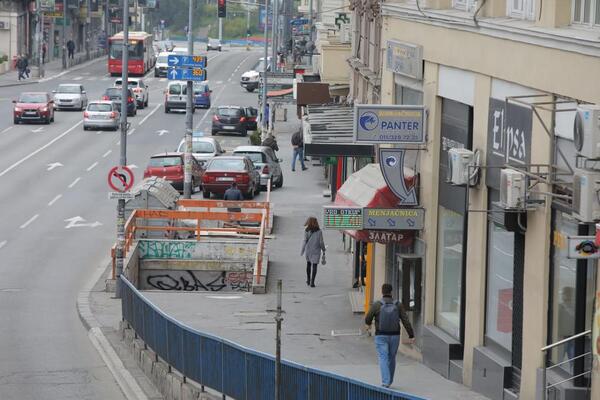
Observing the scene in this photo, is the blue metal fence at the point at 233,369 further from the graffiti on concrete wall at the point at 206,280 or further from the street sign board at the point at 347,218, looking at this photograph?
the graffiti on concrete wall at the point at 206,280

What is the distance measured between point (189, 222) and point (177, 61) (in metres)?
5.95

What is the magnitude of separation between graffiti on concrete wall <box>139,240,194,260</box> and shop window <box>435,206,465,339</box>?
1311 cm

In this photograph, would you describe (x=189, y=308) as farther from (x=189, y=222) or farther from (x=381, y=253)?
(x=189, y=222)

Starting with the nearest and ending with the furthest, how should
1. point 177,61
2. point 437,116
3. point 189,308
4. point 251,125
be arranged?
point 437,116, point 189,308, point 177,61, point 251,125

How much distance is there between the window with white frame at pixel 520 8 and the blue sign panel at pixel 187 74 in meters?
22.8

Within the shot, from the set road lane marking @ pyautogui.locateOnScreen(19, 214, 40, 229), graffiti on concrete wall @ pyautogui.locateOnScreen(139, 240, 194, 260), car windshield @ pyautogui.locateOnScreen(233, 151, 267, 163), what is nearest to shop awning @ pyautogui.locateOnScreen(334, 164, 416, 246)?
graffiti on concrete wall @ pyautogui.locateOnScreen(139, 240, 194, 260)

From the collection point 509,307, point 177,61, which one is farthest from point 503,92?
point 177,61

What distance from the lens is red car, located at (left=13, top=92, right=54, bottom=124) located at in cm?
6694

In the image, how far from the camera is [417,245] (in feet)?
75.7

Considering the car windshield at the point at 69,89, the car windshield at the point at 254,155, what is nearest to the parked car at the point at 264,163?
the car windshield at the point at 254,155

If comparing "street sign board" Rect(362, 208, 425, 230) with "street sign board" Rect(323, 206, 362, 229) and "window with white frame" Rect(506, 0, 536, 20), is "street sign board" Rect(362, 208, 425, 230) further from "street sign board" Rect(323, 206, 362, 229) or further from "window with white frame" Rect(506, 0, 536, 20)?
"window with white frame" Rect(506, 0, 536, 20)

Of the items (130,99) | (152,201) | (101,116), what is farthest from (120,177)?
(130,99)

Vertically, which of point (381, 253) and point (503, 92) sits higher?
point (503, 92)

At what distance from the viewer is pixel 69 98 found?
74938 mm
